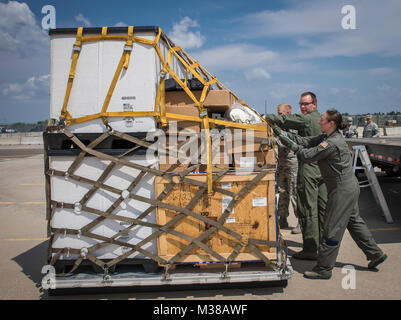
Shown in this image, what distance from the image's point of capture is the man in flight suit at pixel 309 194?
4383mm

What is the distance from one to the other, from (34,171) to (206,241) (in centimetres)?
1208

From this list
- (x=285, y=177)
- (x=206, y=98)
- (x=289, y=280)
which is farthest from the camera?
(x=285, y=177)

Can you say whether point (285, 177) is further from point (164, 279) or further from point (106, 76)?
point (106, 76)

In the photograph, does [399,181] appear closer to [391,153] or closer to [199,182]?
[391,153]

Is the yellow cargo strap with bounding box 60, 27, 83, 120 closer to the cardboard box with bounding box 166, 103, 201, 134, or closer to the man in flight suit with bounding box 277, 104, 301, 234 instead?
the cardboard box with bounding box 166, 103, 201, 134

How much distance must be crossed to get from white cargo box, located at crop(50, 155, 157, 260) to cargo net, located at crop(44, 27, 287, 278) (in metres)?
0.03

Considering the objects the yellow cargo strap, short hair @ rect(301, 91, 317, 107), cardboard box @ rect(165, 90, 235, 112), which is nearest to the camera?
the yellow cargo strap

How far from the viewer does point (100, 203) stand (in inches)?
136

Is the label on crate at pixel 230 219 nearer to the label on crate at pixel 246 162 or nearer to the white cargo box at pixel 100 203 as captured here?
the label on crate at pixel 246 162

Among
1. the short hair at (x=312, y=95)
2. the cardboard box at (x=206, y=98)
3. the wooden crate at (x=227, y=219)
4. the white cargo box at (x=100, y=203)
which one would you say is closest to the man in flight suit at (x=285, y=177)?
the short hair at (x=312, y=95)

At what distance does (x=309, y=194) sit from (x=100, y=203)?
2645 mm

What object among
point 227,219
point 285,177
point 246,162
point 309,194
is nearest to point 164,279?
point 227,219

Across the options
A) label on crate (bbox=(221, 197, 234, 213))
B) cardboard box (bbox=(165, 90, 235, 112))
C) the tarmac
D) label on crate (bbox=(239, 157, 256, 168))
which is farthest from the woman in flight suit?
label on crate (bbox=(221, 197, 234, 213))

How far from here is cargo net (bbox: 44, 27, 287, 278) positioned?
3.37m
